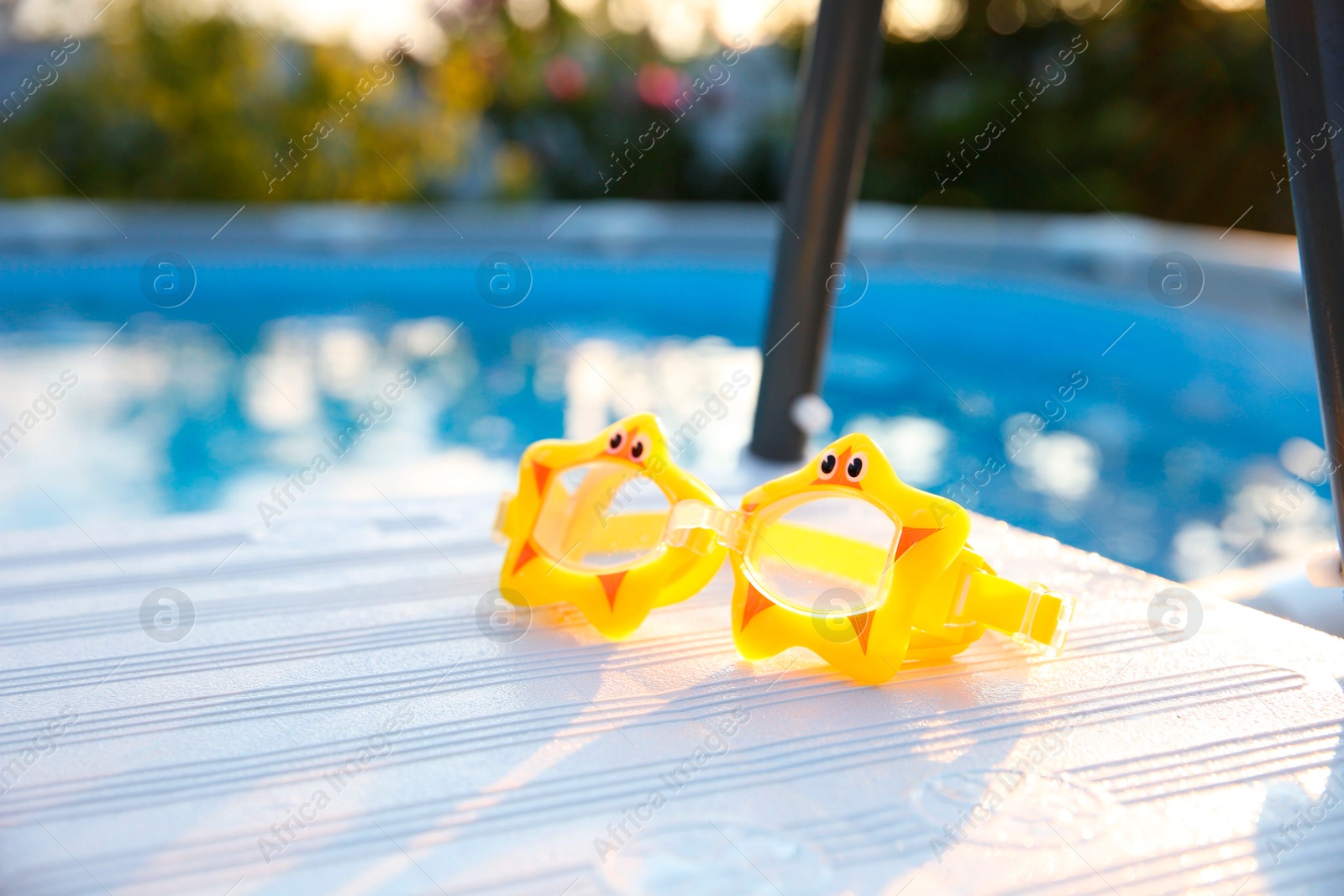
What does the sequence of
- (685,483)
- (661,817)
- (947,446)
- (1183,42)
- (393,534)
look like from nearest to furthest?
(661,817) → (685,483) → (393,534) → (947,446) → (1183,42)

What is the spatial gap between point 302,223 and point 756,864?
603 cm

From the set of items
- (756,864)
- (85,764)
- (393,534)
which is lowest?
(756,864)

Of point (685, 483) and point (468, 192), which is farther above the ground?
point (468, 192)

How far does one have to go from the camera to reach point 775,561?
138 centimetres

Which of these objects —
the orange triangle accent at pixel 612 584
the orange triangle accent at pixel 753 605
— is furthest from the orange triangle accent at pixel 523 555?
the orange triangle accent at pixel 753 605

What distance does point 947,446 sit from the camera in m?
3.75

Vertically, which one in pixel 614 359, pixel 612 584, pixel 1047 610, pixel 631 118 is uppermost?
pixel 631 118

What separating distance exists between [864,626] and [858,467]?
19 cm

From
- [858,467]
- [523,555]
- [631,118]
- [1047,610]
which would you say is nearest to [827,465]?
[858,467]

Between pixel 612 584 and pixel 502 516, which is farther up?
pixel 502 516

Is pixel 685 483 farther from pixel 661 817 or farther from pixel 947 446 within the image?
pixel 947 446

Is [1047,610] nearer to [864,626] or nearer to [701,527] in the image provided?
[864,626]

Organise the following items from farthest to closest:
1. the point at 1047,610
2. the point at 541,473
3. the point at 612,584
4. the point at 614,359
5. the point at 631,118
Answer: the point at 631,118
the point at 614,359
the point at 541,473
the point at 612,584
the point at 1047,610

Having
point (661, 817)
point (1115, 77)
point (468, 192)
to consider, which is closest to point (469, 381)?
point (661, 817)
